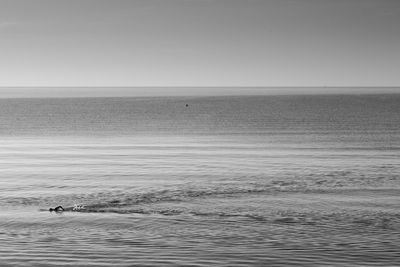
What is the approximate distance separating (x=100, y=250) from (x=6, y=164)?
2928 centimetres

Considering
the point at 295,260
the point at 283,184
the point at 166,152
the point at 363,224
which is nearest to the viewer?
the point at 295,260

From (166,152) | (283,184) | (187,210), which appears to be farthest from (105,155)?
(187,210)

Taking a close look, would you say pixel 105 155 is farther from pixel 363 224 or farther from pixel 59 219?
pixel 363 224

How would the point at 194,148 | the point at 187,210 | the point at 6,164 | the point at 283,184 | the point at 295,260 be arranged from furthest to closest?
the point at 194,148 < the point at 6,164 < the point at 283,184 < the point at 187,210 < the point at 295,260

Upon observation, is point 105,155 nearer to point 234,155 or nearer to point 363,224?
point 234,155

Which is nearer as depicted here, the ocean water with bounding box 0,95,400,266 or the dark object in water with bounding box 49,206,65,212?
the ocean water with bounding box 0,95,400,266

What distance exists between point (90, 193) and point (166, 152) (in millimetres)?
23997

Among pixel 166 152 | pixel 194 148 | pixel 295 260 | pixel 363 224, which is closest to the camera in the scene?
pixel 295 260

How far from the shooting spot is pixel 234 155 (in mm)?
54625

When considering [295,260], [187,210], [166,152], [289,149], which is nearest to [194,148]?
[166,152]

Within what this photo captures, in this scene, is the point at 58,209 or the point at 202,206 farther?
the point at 202,206

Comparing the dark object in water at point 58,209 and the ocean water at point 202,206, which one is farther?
the dark object in water at point 58,209

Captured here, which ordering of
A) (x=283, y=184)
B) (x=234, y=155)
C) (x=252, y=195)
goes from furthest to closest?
(x=234, y=155), (x=283, y=184), (x=252, y=195)

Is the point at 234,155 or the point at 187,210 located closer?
the point at 187,210
